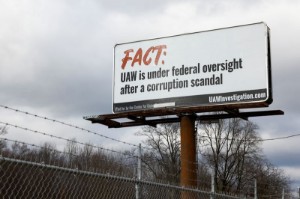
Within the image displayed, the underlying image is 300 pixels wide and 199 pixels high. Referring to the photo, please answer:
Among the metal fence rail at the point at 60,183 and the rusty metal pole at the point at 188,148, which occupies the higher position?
the rusty metal pole at the point at 188,148

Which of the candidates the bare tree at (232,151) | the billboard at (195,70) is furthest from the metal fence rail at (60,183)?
the bare tree at (232,151)

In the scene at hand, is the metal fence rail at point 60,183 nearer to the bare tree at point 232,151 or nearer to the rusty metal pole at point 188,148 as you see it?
the rusty metal pole at point 188,148

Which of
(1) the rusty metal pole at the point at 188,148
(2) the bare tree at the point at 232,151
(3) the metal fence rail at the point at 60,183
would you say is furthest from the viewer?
(2) the bare tree at the point at 232,151

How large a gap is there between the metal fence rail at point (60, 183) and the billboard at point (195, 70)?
690cm

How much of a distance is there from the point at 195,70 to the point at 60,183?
9267 mm

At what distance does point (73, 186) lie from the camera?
5574mm

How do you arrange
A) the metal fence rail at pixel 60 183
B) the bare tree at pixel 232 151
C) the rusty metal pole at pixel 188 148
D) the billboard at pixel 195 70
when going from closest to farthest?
the metal fence rail at pixel 60 183 → the billboard at pixel 195 70 → the rusty metal pole at pixel 188 148 → the bare tree at pixel 232 151

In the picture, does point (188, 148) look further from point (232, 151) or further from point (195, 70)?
point (232, 151)

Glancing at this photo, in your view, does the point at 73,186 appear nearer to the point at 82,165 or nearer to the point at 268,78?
the point at 82,165

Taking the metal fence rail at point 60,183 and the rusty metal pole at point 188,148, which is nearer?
the metal fence rail at point 60,183

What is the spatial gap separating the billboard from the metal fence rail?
690 cm

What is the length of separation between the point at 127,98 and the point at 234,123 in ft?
97.5

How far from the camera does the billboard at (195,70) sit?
13656 mm

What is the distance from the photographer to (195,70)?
14.3m
